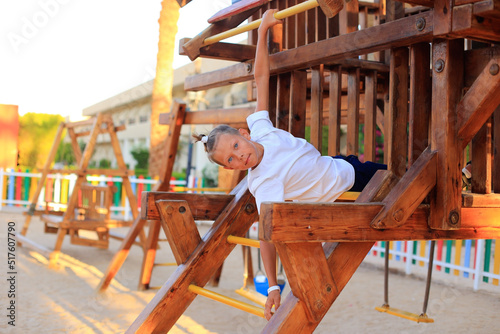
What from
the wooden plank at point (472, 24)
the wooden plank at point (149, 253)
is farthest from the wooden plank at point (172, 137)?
the wooden plank at point (472, 24)

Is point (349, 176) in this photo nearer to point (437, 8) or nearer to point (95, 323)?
point (437, 8)

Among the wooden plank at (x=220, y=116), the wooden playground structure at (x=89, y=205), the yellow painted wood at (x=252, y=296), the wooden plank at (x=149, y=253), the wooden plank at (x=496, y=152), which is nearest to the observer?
the wooden plank at (x=496, y=152)

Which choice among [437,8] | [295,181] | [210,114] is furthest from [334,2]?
[210,114]

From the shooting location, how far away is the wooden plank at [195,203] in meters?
2.82

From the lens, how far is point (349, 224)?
6.95 feet

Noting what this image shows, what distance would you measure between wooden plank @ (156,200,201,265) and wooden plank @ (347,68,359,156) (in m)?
1.12

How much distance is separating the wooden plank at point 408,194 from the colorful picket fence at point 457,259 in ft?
14.3

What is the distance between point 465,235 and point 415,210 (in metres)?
0.31

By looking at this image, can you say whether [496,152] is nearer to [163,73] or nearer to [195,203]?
[195,203]

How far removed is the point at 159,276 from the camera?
6.72m

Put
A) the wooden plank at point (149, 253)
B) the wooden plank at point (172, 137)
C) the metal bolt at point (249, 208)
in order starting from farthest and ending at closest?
1. the wooden plank at point (149, 253)
2. the wooden plank at point (172, 137)
3. the metal bolt at point (249, 208)

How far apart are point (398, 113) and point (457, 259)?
192 inches

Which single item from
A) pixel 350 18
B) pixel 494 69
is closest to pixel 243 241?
pixel 494 69

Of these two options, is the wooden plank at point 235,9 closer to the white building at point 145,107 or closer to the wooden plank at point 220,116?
the wooden plank at point 220,116
